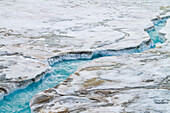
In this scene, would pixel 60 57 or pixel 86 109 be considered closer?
pixel 86 109

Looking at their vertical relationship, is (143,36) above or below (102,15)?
below

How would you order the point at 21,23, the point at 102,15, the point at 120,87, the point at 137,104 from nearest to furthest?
the point at 137,104, the point at 120,87, the point at 21,23, the point at 102,15

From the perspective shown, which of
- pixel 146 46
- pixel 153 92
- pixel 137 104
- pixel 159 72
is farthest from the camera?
pixel 146 46

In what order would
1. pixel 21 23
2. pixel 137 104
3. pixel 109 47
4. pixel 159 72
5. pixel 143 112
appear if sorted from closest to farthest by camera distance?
1. pixel 143 112
2. pixel 137 104
3. pixel 159 72
4. pixel 109 47
5. pixel 21 23

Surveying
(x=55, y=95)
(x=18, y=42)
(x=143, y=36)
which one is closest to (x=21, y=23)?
(x=18, y=42)

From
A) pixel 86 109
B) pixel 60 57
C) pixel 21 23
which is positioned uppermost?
pixel 21 23

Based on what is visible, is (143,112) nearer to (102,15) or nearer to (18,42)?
(18,42)

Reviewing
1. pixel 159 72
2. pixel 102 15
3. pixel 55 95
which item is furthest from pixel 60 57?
pixel 102 15

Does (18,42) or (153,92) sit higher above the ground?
(18,42)

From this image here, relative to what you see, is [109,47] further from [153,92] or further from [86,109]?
[86,109]
